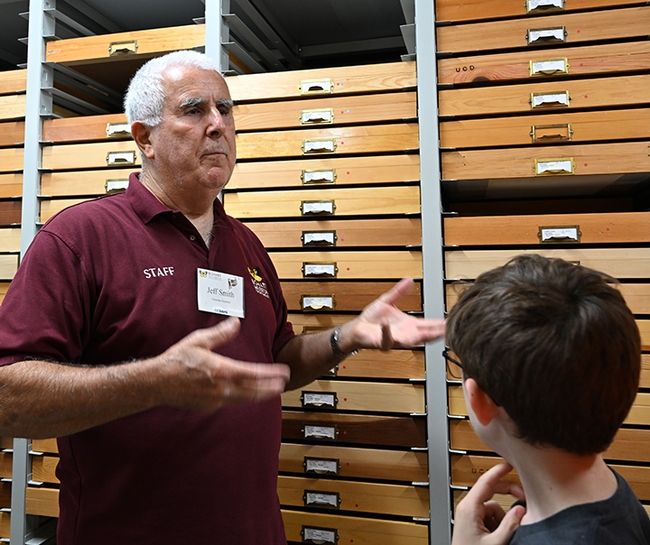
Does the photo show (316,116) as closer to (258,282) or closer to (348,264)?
(348,264)

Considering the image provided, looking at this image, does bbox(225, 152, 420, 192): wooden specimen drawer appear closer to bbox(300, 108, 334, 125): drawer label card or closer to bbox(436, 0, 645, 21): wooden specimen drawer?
bbox(300, 108, 334, 125): drawer label card

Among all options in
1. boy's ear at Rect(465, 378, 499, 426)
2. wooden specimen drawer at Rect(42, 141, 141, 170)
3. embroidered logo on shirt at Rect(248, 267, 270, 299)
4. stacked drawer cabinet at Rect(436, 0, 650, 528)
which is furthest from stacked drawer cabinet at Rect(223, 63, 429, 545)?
boy's ear at Rect(465, 378, 499, 426)

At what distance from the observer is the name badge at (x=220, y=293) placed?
3.67ft

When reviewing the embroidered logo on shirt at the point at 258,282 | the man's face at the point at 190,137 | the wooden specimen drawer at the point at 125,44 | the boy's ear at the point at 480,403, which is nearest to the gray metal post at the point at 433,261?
the embroidered logo on shirt at the point at 258,282

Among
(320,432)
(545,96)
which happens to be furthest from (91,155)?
(545,96)

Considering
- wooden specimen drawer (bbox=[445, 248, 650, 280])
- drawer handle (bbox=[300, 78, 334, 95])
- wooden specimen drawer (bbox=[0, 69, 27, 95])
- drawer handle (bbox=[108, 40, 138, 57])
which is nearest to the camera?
wooden specimen drawer (bbox=[445, 248, 650, 280])

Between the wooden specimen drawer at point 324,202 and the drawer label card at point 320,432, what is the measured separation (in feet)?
2.02

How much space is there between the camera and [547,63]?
1.45 meters

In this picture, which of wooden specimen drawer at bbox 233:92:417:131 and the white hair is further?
wooden specimen drawer at bbox 233:92:417:131

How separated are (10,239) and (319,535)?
1348 mm

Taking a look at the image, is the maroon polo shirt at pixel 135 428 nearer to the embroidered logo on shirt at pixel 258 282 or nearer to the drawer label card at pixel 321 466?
the embroidered logo on shirt at pixel 258 282

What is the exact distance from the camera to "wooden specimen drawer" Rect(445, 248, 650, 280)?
4.54 feet

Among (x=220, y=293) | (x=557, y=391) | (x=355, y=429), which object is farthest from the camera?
(x=355, y=429)

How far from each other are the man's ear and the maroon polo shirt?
0.19 meters
